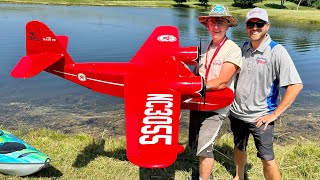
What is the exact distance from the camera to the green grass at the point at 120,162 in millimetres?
6230

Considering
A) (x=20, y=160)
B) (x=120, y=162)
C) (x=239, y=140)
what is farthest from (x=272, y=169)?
(x=20, y=160)

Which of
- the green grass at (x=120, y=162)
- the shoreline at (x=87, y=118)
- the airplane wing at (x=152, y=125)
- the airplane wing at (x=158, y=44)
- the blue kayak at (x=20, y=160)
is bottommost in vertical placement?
the shoreline at (x=87, y=118)

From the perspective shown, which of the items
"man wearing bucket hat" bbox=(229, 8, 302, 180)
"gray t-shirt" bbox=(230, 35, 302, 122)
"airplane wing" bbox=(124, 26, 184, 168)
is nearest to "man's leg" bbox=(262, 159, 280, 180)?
"man wearing bucket hat" bbox=(229, 8, 302, 180)

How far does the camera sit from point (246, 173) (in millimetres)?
6445

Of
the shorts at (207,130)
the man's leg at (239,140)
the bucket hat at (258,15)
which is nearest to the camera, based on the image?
the bucket hat at (258,15)

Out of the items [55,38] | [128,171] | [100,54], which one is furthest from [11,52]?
[128,171]

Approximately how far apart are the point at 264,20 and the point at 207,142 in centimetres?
207

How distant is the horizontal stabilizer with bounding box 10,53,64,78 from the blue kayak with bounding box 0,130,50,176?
1479 mm

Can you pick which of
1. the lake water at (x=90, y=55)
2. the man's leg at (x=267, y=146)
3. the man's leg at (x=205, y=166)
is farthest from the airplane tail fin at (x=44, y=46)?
the lake water at (x=90, y=55)

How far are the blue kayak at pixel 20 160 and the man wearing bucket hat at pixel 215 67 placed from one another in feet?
9.92

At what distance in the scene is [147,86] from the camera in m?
4.80

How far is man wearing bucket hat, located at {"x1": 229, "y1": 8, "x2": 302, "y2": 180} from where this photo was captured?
15.1ft

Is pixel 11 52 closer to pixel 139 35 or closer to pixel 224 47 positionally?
pixel 139 35

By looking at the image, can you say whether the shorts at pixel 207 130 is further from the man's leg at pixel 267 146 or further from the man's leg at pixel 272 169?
the man's leg at pixel 272 169
